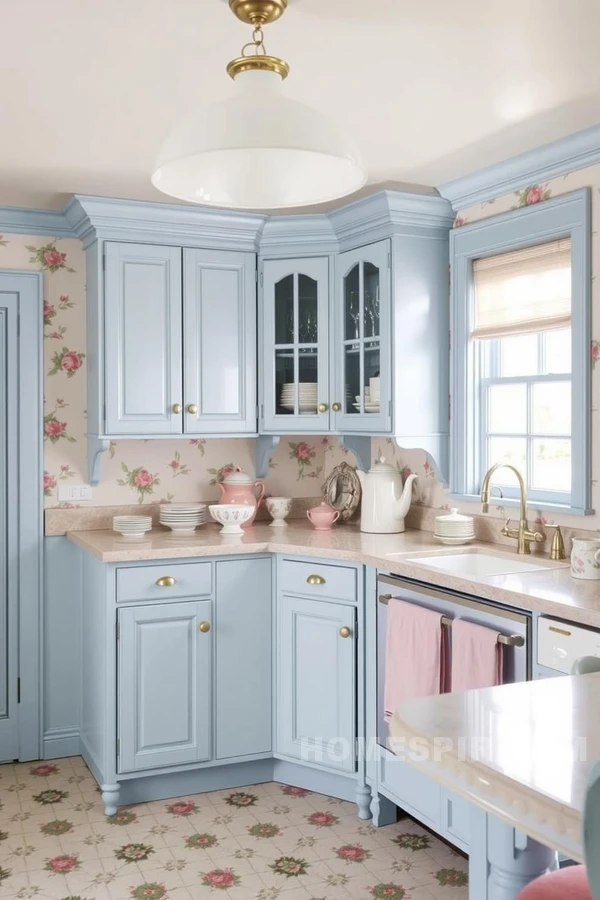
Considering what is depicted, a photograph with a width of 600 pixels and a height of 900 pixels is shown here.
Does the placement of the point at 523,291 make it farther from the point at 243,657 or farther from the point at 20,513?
the point at 20,513

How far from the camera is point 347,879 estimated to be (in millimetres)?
2869

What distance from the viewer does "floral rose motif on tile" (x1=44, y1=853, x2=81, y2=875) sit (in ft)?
9.57

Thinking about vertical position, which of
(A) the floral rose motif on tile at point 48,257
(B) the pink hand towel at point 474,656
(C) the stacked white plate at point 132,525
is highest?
(A) the floral rose motif on tile at point 48,257

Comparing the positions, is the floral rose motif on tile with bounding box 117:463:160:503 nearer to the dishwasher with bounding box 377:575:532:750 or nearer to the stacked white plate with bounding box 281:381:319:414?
the stacked white plate with bounding box 281:381:319:414

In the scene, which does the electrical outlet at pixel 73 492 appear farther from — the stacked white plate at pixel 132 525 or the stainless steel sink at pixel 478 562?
the stainless steel sink at pixel 478 562

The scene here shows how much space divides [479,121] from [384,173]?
0.60 m

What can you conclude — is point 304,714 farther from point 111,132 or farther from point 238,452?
point 111,132

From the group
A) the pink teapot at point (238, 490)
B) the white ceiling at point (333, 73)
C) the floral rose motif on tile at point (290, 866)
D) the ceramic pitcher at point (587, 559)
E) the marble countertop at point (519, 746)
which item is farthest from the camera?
the pink teapot at point (238, 490)

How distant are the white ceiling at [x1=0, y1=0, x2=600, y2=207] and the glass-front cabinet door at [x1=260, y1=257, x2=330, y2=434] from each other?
2.69 feet

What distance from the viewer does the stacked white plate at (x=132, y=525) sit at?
12.2 ft

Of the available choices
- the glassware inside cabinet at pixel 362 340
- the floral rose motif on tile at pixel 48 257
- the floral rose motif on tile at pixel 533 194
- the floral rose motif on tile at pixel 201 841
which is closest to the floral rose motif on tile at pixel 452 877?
the floral rose motif on tile at pixel 201 841

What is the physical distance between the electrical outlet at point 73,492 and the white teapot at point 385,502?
1222 millimetres

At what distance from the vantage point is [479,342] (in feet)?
12.1

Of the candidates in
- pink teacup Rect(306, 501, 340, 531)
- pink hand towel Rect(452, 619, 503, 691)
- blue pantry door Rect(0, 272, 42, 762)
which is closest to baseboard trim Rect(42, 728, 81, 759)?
blue pantry door Rect(0, 272, 42, 762)
